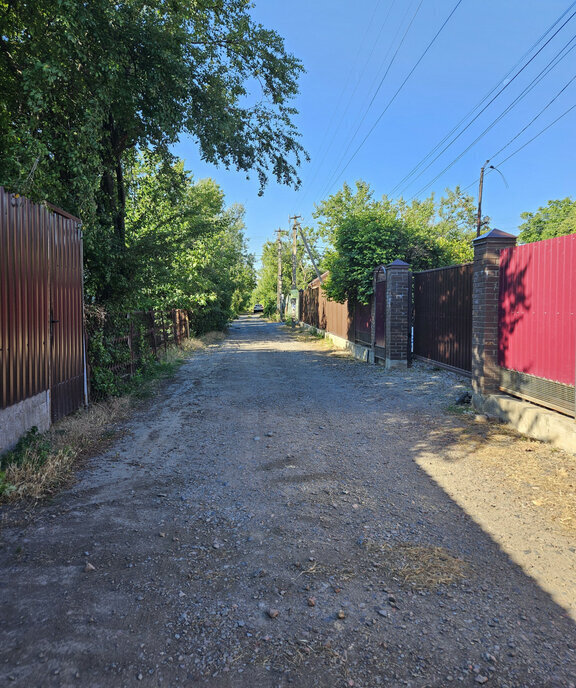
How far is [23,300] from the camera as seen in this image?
5.16 meters

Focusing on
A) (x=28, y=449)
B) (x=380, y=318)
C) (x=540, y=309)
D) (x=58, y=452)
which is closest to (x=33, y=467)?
(x=28, y=449)

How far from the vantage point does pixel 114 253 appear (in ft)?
26.8

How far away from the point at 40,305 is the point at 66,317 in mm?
984

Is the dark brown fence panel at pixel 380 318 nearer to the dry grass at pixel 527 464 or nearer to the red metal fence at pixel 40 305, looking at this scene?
the dry grass at pixel 527 464

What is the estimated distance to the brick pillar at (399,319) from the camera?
11.7m

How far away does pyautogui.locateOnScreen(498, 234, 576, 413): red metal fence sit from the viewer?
5207 millimetres

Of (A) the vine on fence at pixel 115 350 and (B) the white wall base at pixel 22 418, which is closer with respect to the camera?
(B) the white wall base at pixel 22 418

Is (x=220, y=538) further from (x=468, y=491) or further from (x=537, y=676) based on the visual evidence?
(x=468, y=491)

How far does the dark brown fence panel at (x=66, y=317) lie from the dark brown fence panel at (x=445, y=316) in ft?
22.8

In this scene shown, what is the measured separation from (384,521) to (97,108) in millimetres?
7088

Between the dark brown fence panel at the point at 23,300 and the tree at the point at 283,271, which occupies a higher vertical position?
the tree at the point at 283,271

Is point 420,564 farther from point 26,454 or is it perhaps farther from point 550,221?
point 550,221

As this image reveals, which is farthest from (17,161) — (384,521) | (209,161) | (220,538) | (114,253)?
(384,521)

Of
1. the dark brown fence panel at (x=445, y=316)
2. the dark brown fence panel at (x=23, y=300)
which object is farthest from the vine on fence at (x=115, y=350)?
the dark brown fence panel at (x=445, y=316)
